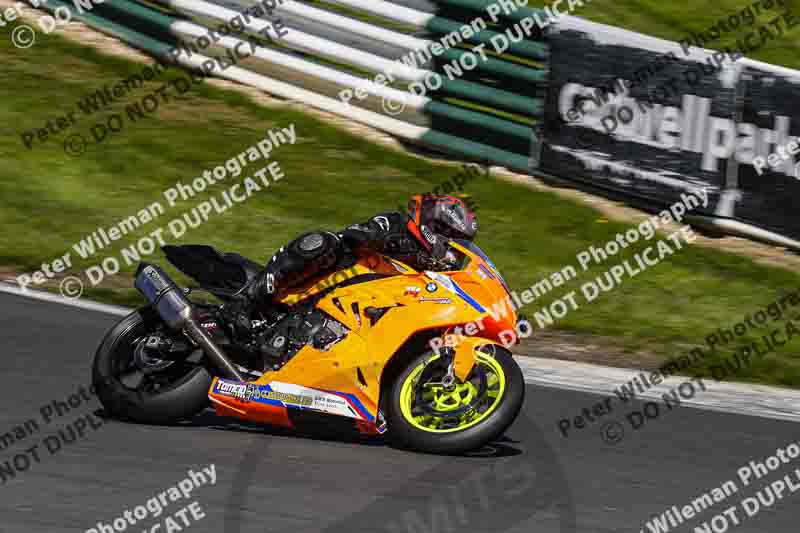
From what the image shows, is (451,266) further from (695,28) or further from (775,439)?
(695,28)

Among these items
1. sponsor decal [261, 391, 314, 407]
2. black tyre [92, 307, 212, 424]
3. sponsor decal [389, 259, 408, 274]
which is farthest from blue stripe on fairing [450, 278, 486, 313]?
black tyre [92, 307, 212, 424]

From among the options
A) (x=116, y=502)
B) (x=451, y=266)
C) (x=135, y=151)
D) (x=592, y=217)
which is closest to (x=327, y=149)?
(x=135, y=151)

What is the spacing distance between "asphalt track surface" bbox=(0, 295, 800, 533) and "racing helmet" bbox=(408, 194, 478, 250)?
46.3 inches

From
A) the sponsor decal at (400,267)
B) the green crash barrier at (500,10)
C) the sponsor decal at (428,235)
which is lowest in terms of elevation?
the sponsor decal at (400,267)

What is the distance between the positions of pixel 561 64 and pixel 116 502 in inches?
276

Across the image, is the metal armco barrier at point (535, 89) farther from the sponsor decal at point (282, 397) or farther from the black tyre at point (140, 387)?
the black tyre at point (140, 387)

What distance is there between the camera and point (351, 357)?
20.5ft

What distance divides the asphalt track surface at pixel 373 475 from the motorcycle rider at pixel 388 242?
93 cm

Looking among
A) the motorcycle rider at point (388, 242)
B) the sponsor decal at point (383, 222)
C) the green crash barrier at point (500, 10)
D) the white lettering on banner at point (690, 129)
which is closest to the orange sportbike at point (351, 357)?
the motorcycle rider at point (388, 242)

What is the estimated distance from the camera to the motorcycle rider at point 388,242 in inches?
241

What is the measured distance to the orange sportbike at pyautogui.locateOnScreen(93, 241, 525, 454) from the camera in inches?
242

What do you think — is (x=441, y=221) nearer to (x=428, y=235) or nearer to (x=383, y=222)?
(x=428, y=235)

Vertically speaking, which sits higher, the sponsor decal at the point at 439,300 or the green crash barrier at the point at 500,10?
the green crash barrier at the point at 500,10

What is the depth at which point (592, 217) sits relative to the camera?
10930 millimetres
